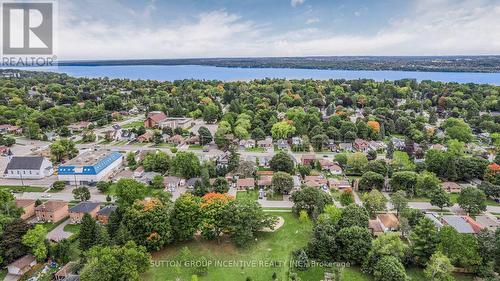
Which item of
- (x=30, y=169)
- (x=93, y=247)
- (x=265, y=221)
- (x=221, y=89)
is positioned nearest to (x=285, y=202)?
(x=265, y=221)

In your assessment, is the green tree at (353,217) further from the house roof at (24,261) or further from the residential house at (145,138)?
the residential house at (145,138)

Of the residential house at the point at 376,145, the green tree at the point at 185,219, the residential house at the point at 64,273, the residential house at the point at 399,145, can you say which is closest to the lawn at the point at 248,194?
the green tree at the point at 185,219

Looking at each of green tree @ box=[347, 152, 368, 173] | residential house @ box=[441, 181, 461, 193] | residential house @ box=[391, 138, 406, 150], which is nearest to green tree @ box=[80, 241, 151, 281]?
green tree @ box=[347, 152, 368, 173]

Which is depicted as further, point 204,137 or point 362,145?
point 204,137

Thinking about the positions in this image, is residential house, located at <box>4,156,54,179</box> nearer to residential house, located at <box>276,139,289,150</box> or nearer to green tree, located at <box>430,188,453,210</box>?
residential house, located at <box>276,139,289,150</box>

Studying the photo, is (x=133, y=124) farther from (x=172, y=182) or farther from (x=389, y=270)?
(x=389, y=270)

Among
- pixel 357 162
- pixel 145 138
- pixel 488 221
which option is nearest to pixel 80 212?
pixel 145 138
